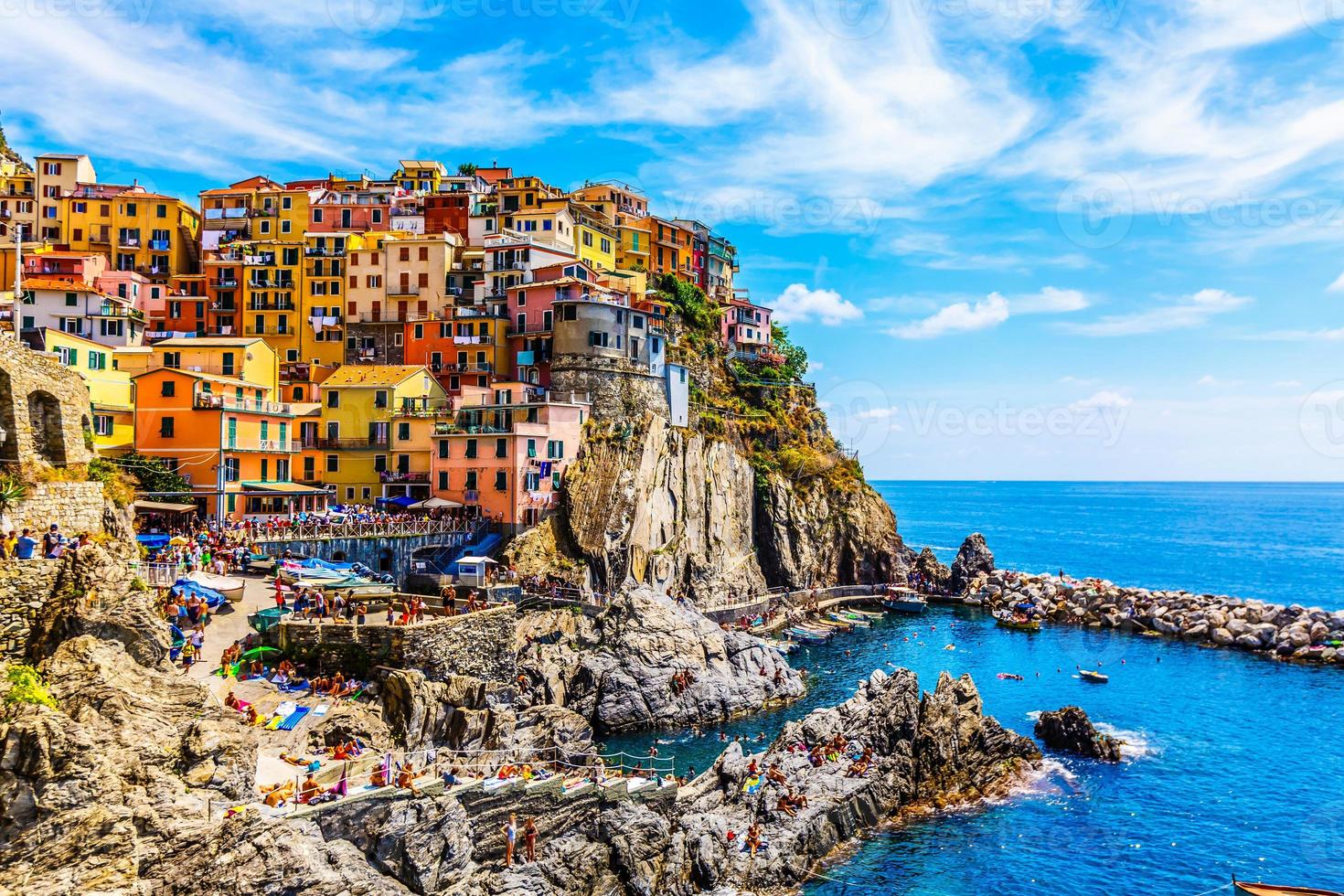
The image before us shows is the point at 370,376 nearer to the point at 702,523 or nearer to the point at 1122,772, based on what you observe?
the point at 702,523

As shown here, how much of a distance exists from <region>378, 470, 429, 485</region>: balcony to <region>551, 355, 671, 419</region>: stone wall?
12751 mm

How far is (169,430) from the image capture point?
5156cm

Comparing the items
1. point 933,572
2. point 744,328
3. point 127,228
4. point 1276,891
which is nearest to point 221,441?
point 127,228

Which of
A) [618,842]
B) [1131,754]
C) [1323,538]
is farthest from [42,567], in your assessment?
[1323,538]

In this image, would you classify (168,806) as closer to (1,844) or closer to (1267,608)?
(1,844)

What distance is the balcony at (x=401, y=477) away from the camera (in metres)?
62.4

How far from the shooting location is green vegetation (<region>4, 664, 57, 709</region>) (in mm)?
18709

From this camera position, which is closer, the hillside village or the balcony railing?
the hillside village

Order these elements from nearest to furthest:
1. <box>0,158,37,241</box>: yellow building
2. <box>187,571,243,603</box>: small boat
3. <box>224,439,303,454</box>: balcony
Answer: <box>187,571,243,603</box>: small boat → <box>224,439,303,454</box>: balcony → <box>0,158,37,241</box>: yellow building

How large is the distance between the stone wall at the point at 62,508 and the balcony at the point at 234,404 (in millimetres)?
21533

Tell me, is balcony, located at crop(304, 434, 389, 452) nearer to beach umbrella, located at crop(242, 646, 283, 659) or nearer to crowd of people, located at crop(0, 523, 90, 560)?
beach umbrella, located at crop(242, 646, 283, 659)

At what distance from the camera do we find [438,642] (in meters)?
40.2

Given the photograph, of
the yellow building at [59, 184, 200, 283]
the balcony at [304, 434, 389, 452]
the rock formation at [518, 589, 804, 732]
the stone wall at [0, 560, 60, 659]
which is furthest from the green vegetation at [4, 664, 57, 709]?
the yellow building at [59, 184, 200, 283]

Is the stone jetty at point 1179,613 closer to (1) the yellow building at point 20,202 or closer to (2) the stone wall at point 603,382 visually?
(2) the stone wall at point 603,382
